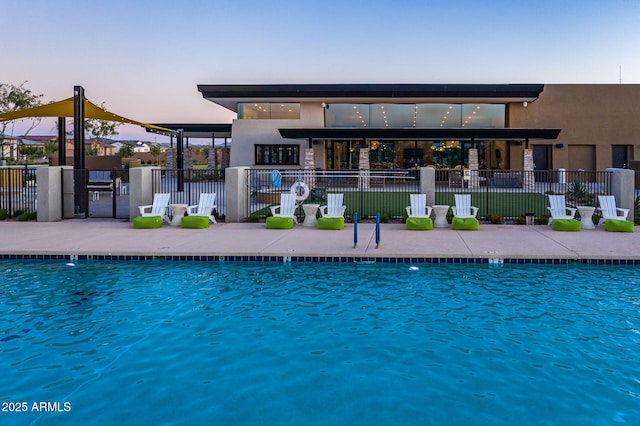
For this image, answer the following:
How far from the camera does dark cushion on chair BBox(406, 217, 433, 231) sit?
564 inches

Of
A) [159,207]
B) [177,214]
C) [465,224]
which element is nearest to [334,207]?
[465,224]

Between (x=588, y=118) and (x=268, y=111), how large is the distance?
21343 millimetres

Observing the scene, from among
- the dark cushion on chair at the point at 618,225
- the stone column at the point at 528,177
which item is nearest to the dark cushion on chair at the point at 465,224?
the dark cushion on chair at the point at 618,225

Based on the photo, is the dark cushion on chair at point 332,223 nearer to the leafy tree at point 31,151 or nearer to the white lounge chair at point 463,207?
the white lounge chair at point 463,207

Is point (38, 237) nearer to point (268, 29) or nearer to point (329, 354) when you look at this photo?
point (329, 354)

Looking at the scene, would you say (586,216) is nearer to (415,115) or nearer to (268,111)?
(415,115)

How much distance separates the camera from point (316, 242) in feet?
40.1

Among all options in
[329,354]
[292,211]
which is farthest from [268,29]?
[329,354]

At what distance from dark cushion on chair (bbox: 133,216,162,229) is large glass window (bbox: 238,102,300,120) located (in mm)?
21590

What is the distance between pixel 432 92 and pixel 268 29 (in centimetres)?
1094

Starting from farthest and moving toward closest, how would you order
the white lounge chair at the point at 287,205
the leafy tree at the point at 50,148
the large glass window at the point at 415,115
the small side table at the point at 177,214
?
the leafy tree at the point at 50,148
the large glass window at the point at 415,115
the white lounge chair at the point at 287,205
the small side table at the point at 177,214

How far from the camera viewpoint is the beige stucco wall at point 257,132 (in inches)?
1375

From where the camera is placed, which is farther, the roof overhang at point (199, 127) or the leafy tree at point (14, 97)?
the leafy tree at point (14, 97)

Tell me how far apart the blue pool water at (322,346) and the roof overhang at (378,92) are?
79.3 feet
